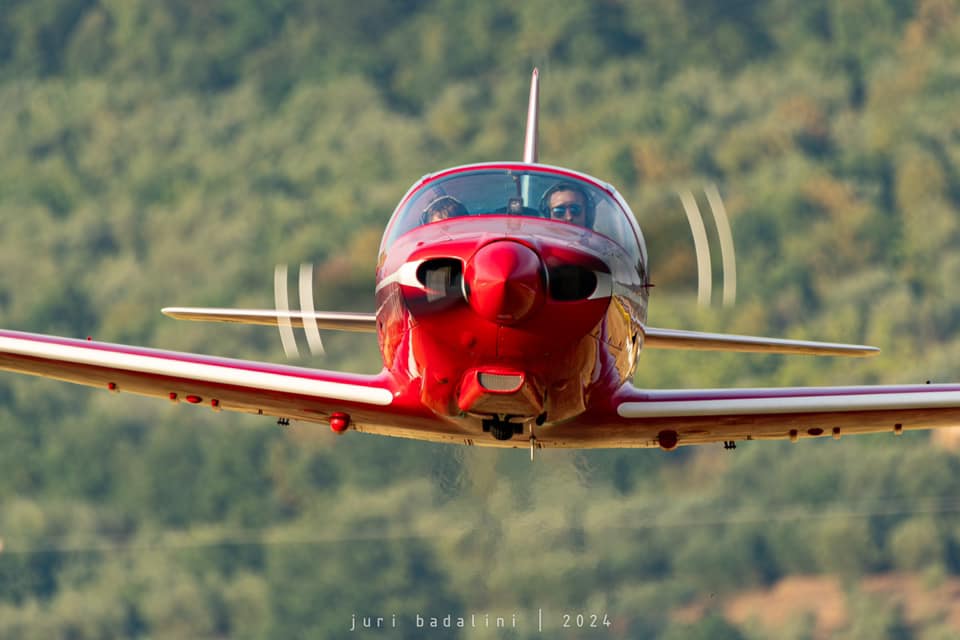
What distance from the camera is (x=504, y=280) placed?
509 inches

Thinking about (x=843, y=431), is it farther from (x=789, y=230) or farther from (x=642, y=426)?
(x=789, y=230)

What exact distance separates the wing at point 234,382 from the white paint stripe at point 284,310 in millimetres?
624

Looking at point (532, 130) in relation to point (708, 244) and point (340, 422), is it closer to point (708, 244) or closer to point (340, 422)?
point (708, 244)

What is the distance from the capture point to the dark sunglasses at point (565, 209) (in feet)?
47.0

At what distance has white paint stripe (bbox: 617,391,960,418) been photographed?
16531 mm

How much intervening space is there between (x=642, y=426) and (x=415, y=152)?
94.5 metres

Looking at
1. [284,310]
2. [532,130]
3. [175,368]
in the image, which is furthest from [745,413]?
[175,368]

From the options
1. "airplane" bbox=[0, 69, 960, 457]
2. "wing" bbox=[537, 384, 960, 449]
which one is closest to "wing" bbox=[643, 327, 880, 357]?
"airplane" bbox=[0, 69, 960, 457]

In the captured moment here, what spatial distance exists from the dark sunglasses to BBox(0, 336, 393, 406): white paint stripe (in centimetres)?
309

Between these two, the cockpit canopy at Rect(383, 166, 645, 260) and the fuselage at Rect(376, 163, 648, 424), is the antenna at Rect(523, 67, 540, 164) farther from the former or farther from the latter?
the fuselage at Rect(376, 163, 648, 424)

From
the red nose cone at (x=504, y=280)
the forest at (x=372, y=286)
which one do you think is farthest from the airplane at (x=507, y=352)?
the forest at (x=372, y=286)

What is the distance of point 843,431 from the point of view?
60.0 feet

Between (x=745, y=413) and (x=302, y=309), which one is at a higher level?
(x=302, y=309)

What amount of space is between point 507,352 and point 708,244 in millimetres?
3027
